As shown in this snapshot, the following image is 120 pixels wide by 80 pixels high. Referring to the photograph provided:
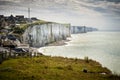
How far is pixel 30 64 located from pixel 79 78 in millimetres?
9878

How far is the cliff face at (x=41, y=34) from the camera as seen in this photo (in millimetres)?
106637

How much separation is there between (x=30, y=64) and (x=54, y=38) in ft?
403

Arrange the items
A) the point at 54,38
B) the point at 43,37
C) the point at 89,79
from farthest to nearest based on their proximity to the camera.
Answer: the point at 54,38 → the point at 43,37 → the point at 89,79

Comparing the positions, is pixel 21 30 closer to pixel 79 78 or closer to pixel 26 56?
pixel 26 56

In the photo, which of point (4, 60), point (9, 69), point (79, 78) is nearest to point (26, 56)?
point (4, 60)

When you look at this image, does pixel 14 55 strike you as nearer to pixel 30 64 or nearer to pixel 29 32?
pixel 30 64

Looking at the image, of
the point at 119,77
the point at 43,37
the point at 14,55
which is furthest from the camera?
the point at 43,37

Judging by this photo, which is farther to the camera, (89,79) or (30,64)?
(30,64)

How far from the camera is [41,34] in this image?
12838cm

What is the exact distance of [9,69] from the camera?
31375mm

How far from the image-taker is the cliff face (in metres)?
107

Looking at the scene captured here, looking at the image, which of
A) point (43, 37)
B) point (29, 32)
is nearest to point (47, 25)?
point (43, 37)

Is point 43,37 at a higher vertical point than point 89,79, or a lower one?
lower

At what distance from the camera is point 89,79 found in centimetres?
2927
